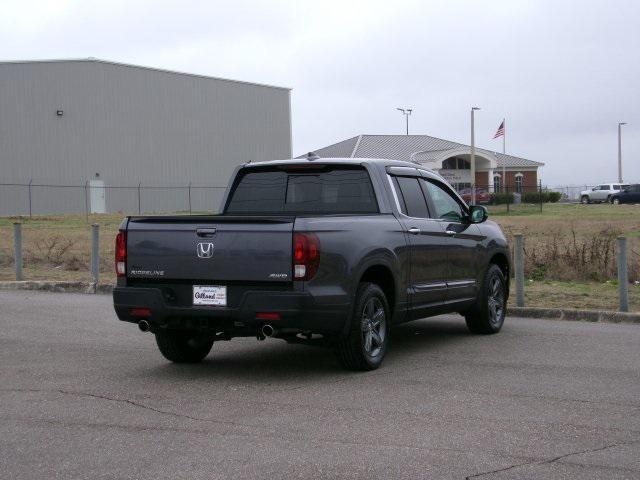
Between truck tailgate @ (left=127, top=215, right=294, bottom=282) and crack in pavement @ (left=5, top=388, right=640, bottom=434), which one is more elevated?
truck tailgate @ (left=127, top=215, right=294, bottom=282)

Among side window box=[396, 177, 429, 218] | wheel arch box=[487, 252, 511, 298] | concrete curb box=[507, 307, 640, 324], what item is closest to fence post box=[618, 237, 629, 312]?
concrete curb box=[507, 307, 640, 324]

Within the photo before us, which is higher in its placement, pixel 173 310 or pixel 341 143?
pixel 341 143

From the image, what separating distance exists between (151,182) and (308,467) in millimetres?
54029

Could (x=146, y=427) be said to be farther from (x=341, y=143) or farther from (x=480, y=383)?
(x=341, y=143)

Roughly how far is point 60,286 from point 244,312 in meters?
9.38

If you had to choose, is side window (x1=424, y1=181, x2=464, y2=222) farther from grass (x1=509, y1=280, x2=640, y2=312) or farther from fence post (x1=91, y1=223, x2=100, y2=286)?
fence post (x1=91, y1=223, x2=100, y2=286)

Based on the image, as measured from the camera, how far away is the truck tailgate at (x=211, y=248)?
806cm

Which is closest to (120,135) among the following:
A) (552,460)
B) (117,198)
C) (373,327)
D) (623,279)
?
(117,198)

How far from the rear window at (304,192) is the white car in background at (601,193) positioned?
231 ft

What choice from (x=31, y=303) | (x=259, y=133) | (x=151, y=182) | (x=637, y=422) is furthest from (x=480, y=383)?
(x=259, y=133)

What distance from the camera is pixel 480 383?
322 inches

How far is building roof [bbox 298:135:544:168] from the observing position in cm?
7419

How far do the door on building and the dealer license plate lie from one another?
1888 inches

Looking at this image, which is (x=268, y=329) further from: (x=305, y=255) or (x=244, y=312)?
(x=305, y=255)
